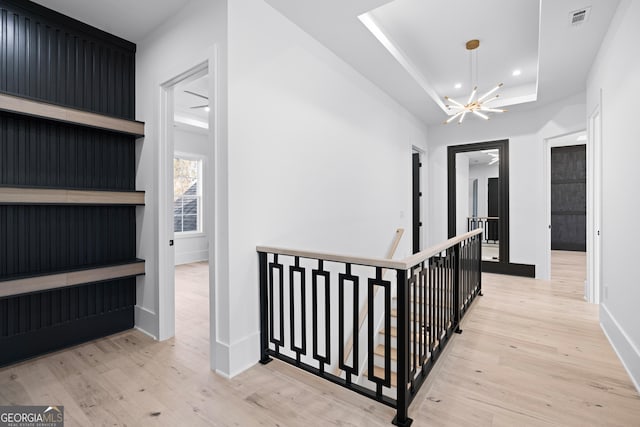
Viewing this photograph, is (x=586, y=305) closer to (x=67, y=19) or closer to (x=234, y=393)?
(x=234, y=393)

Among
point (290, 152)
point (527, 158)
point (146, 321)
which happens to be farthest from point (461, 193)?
point (146, 321)

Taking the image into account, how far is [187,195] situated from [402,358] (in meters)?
6.27

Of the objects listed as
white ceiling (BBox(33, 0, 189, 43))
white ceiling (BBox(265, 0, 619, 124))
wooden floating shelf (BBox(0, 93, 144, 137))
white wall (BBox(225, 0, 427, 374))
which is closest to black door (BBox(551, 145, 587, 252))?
white ceiling (BBox(265, 0, 619, 124))

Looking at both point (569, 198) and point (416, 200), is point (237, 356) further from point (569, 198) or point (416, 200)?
point (569, 198)

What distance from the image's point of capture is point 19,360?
7.61 feet

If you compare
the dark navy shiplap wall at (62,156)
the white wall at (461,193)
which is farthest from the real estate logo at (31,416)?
the white wall at (461,193)

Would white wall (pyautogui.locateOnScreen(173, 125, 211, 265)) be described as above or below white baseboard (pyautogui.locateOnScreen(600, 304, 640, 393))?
above

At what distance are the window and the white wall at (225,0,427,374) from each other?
4.50 m

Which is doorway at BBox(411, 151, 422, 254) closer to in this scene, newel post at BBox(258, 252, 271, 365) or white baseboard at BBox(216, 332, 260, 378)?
newel post at BBox(258, 252, 271, 365)

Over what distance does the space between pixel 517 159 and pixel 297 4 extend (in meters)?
4.59

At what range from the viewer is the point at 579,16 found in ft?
8.43

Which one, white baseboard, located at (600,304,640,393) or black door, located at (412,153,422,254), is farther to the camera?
black door, located at (412,153,422,254)

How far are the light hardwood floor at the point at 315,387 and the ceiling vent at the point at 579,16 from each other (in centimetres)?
275

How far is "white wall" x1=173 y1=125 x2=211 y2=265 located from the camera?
6363mm
